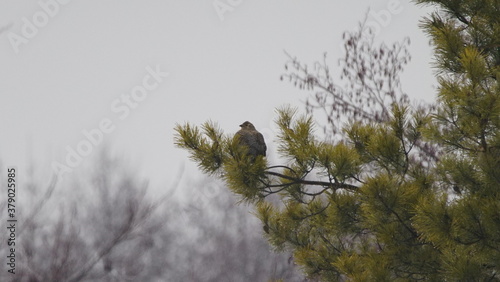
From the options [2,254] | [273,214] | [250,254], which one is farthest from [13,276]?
[250,254]

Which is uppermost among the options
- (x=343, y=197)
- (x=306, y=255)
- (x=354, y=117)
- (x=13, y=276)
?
(x=354, y=117)

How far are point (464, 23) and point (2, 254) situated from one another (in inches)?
262

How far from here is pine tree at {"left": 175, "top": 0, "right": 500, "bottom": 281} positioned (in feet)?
15.3

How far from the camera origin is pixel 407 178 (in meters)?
5.55

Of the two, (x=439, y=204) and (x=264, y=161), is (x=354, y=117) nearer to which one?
(x=264, y=161)

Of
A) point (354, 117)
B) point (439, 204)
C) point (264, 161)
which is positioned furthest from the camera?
point (354, 117)

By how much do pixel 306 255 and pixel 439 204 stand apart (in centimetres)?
172

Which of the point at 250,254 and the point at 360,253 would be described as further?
the point at 250,254

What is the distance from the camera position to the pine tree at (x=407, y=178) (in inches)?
184

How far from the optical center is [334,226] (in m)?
5.48

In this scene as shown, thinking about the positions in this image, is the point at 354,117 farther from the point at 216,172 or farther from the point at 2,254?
the point at 2,254

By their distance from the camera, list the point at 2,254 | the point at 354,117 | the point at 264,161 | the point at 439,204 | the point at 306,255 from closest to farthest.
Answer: the point at 439,204 → the point at 264,161 → the point at 306,255 → the point at 354,117 → the point at 2,254

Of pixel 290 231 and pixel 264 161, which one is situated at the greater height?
pixel 264 161

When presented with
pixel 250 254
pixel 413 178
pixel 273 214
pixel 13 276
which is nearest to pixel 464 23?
pixel 413 178
